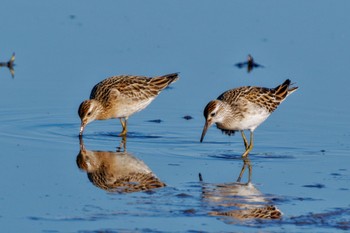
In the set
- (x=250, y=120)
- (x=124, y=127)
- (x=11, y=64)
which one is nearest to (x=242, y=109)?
(x=250, y=120)

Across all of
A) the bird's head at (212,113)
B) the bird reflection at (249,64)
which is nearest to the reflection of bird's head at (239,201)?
the bird's head at (212,113)

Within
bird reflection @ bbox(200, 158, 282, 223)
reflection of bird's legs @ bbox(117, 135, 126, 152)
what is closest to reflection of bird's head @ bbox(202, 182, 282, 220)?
bird reflection @ bbox(200, 158, 282, 223)

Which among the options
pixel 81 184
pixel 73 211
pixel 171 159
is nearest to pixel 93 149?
pixel 171 159

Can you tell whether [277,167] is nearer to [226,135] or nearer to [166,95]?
[226,135]

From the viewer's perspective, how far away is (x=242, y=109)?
15.8 metres

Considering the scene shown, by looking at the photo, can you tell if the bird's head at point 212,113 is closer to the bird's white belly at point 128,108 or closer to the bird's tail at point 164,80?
the bird's white belly at point 128,108

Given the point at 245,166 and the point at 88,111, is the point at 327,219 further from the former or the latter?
the point at 88,111

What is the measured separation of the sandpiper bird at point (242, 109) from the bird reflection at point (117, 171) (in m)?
1.48

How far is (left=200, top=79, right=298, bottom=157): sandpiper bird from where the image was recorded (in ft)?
50.3

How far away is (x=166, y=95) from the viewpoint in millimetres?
19016

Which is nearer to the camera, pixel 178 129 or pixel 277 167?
pixel 277 167

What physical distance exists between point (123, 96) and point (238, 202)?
18.1 ft

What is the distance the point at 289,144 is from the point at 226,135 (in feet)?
4.31

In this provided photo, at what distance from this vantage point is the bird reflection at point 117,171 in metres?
12.9
